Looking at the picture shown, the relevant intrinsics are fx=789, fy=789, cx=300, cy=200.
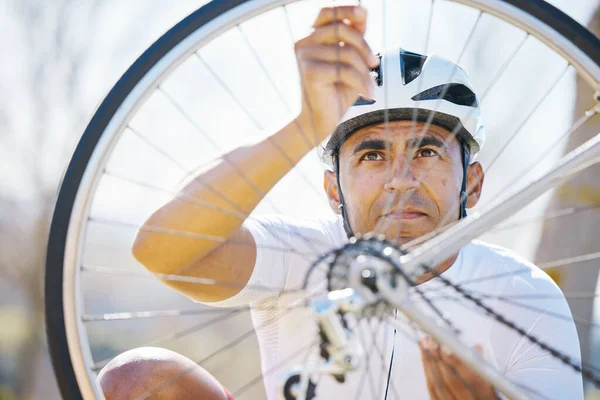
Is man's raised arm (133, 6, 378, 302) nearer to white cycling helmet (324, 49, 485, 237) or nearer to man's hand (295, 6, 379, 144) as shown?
man's hand (295, 6, 379, 144)

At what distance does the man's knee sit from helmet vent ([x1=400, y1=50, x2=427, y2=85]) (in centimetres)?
86

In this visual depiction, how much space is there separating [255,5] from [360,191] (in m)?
0.59

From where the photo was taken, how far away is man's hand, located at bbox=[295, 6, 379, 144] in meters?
1.52

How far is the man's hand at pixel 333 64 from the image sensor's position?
152 cm

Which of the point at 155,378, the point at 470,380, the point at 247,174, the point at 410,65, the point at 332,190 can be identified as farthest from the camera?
the point at 332,190

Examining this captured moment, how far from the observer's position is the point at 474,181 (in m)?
2.16

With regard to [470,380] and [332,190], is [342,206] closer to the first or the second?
[332,190]

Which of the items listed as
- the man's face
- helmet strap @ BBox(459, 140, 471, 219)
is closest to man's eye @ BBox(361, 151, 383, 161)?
the man's face

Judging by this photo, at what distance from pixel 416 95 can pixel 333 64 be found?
16.4 inches

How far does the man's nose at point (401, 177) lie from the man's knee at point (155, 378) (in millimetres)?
632

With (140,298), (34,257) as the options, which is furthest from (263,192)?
(34,257)

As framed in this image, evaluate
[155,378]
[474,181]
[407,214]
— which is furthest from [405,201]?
[155,378]

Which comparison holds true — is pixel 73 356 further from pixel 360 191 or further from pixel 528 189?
pixel 528 189

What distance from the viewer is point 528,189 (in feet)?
4.60
